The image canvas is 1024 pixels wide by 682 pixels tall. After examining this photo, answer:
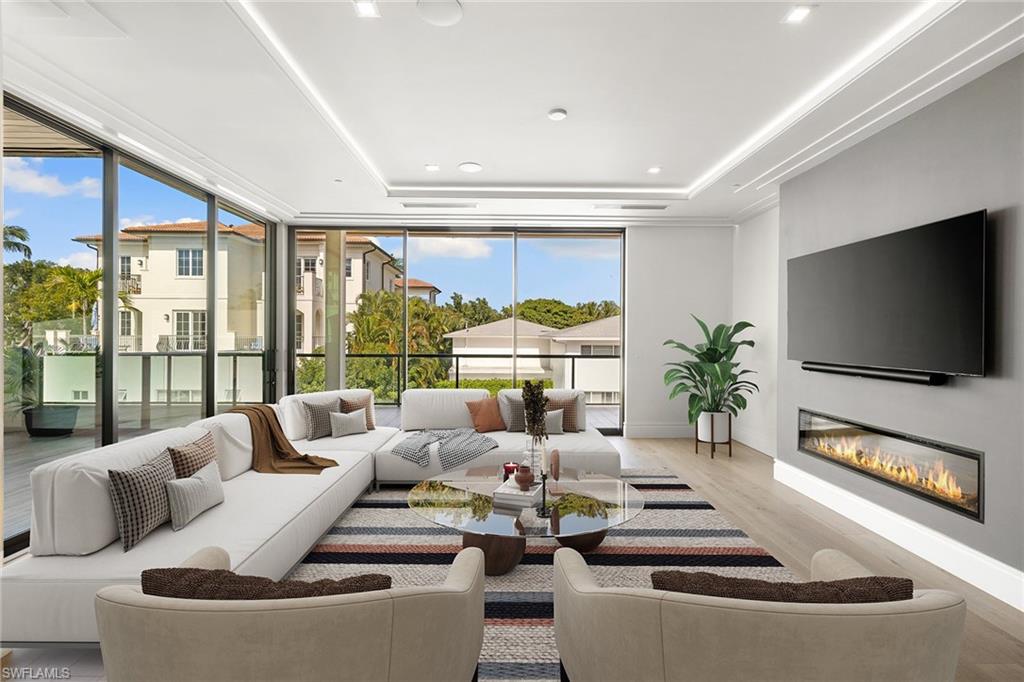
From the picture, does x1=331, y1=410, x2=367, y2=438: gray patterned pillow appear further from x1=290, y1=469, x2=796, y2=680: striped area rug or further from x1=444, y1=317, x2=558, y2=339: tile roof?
x1=444, y1=317, x2=558, y2=339: tile roof

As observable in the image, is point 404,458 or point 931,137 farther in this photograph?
point 404,458

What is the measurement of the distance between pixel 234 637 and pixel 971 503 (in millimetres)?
3505

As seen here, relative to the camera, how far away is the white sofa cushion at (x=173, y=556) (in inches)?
83.5

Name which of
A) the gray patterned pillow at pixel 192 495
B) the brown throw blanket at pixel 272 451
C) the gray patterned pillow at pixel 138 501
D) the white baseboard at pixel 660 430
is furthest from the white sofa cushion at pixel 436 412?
the gray patterned pillow at pixel 138 501

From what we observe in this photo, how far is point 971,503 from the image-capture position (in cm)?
297

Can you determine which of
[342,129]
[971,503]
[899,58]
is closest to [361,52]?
[342,129]

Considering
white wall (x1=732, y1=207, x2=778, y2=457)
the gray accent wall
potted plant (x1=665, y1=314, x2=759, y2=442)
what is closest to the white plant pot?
potted plant (x1=665, y1=314, x2=759, y2=442)

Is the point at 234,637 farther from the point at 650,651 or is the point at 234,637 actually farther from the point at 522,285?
the point at 522,285

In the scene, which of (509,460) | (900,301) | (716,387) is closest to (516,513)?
(509,460)

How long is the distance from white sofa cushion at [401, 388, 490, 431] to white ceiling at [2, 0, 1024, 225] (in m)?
2.05

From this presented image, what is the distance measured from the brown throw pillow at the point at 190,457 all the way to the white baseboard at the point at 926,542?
13.2ft

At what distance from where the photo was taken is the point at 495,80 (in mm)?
3223

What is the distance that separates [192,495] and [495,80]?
2701 mm

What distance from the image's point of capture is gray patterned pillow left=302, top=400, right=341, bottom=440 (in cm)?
467
